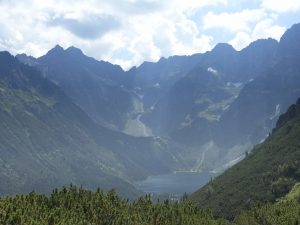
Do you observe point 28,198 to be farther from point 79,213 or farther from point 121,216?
point 121,216

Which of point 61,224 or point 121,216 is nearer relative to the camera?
point 61,224

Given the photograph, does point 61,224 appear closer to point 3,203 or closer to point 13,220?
point 13,220

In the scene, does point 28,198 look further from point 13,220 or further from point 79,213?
point 13,220

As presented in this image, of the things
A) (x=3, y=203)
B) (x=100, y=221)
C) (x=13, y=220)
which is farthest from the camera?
(x=100, y=221)

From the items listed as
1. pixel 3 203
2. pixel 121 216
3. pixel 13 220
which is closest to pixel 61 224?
pixel 13 220

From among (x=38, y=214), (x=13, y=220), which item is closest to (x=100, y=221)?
(x=38, y=214)

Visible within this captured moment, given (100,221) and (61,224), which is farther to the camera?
(100,221)

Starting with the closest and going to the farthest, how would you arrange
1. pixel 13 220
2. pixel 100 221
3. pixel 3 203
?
pixel 13 220 < pixel 3 203 < pixel 100 221

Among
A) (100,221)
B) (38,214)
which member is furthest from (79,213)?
(38,214)

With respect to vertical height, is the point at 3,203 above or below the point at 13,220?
above

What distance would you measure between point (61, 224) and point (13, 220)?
14504 millimetres

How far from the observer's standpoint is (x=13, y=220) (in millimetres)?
158375

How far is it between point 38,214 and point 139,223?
39521 mm

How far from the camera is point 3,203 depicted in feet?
570
